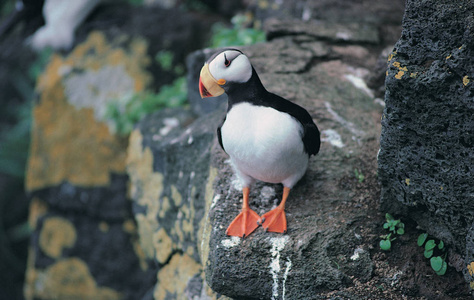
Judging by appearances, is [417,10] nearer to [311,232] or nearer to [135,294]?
[311,232]

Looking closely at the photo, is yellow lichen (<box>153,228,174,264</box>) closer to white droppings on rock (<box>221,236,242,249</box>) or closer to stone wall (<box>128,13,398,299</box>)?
stone wall (<box>128,13,398,299</box>)

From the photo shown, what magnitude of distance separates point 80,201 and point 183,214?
1931 mm

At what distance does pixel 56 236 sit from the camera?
466cm

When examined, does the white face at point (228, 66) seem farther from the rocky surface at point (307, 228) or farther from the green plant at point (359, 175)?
the green plant at point (359, 175)

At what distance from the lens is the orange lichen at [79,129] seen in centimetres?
457

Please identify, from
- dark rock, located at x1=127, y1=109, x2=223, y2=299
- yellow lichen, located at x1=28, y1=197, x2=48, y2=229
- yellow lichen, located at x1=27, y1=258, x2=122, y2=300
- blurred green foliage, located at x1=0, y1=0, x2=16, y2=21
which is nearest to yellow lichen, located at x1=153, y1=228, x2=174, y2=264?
dark rock, located at x1=127, y1=109, x2=223, y2=299

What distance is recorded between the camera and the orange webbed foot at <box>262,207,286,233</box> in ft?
7.39

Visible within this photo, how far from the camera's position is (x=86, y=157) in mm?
4625

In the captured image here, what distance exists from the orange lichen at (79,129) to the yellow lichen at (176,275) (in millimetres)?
1644

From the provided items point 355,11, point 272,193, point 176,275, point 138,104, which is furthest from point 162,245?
point 355,11

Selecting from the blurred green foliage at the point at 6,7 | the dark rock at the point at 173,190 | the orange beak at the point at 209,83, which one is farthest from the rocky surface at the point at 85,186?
the blurred green foliage at the point at 6,7

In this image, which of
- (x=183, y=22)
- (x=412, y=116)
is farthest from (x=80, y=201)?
(x=412, y=116)

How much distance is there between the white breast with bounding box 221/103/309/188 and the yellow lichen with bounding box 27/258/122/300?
2.98 metres

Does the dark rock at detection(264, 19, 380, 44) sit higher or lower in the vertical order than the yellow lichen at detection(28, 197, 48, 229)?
A: higher
